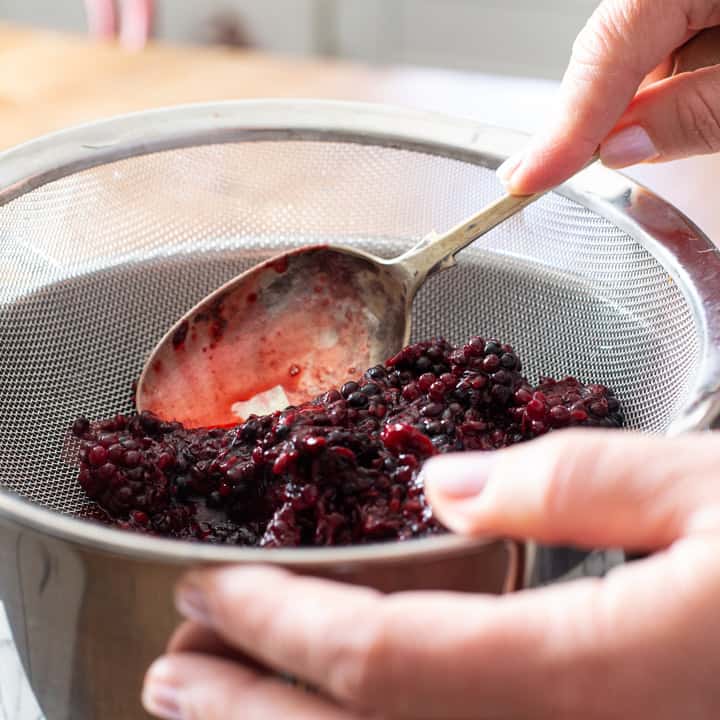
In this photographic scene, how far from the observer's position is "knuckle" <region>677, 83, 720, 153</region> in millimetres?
1404

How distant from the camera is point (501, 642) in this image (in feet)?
2.49

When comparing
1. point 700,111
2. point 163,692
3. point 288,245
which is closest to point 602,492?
point 163,692

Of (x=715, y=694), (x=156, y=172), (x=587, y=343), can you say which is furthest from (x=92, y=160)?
(x=715, y=694)

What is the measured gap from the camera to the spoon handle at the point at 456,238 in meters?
1.42

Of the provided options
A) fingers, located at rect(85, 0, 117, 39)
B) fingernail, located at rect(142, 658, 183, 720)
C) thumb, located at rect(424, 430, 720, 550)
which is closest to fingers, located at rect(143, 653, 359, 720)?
fingernail, located at rect(142, 658, 183, 720)

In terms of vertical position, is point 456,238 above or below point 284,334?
above

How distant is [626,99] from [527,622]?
2.82ft

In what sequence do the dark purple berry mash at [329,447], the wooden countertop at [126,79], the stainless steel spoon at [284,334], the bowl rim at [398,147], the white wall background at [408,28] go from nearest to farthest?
1. the dark purple berry mash at [329,447]
2. the bowl rim at [398,147]
3. the stainless steel spoon at [284,334]
4. the wooden countertop at [126,79]
5. the white wall background at [408,28]

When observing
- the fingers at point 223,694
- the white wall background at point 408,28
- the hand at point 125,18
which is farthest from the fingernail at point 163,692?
the white wall background at point 408,28

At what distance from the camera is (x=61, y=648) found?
0.96 meters

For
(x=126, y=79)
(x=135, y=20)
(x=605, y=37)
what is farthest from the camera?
(x=135, y=20)

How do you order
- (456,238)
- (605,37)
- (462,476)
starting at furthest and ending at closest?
(456,238), (605,37), (462,476)

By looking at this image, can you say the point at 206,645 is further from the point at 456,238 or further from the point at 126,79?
the point at 126,79

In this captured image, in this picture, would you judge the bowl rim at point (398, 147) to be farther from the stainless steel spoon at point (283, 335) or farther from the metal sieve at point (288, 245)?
the stainless steel spoon at point (283, 335)
